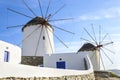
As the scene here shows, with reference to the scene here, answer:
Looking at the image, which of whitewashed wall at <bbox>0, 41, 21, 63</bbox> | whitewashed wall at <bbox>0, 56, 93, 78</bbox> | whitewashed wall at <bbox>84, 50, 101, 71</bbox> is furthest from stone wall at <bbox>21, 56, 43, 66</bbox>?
whitewashed wall at <bbox>0, 56, 93, 78</bbox>

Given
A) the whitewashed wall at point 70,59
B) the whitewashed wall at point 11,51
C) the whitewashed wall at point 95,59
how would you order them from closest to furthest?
the whitewashed wall at point 11,51, the whitewashed wall at point 70,59, the whitewashed wall at point 95,59

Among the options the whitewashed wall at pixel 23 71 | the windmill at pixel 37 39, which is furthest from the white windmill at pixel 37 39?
the whitewashed wall at pixel 23 71

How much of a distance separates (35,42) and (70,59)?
5.98 meters

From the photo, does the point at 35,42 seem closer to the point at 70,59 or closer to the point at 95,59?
the point at 70,59

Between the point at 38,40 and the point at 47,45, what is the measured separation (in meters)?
1.27

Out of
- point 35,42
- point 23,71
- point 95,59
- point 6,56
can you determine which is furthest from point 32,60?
point 23,71

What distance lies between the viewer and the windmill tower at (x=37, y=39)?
79.3ft

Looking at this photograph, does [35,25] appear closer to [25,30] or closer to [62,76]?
[25,30]

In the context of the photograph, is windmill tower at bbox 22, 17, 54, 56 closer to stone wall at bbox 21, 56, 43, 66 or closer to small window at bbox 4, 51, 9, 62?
stone wall at bbox 21, 56, 43, 66

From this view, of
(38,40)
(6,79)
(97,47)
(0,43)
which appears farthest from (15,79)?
(97,47)

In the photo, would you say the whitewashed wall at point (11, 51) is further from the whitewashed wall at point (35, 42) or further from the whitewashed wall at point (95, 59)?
the whitewashed wall at point (95, 59)

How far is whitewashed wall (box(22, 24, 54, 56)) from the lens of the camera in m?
24.2

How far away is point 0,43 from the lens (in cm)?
1543

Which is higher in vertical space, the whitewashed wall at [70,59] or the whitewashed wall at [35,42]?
the whitewashed wall at [35,42]
